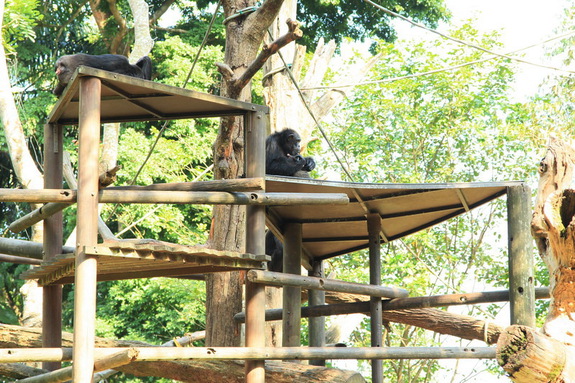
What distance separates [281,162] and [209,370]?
3297mm

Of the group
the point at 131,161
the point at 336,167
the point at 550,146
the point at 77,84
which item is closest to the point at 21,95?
the point at 131,161

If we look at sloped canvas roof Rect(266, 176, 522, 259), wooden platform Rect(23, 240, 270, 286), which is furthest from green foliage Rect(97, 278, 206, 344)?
wooden platform Rect(23, 240, 270, 286)

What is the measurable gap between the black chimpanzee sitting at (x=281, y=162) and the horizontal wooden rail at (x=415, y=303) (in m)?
1.20

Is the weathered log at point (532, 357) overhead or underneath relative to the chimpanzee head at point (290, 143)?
underneath

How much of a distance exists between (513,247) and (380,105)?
1094 centimetres

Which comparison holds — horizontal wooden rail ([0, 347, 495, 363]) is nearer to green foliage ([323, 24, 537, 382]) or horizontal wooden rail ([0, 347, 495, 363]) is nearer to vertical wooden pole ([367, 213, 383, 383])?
vertical wooden pole ([367, 213, 383, 383])

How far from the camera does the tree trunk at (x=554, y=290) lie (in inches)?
111

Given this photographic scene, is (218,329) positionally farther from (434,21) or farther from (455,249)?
(434,21)

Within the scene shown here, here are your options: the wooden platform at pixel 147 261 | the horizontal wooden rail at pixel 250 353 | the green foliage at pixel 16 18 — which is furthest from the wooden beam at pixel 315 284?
the green foliage at pixel 16 18

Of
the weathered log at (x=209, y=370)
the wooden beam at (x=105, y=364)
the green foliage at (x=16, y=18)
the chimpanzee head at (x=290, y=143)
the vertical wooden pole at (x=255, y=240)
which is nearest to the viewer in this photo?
the wooden beam at (x=105, y=364)

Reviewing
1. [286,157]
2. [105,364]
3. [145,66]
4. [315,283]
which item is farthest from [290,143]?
[105,364]

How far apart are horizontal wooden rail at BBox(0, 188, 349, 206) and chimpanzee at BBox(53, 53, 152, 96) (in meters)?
1.26

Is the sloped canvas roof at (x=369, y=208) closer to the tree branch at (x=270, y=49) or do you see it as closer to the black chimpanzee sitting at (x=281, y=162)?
the black chimpanzee sitting at (x=281, y=162)

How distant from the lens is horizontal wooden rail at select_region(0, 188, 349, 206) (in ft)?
14.9
